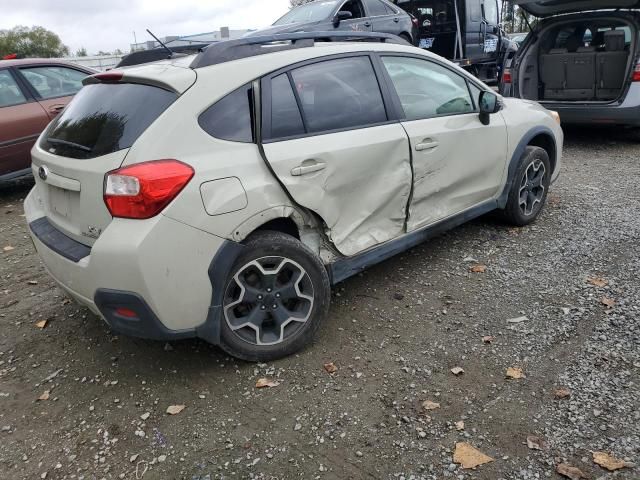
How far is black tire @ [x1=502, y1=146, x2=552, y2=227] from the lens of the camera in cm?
472

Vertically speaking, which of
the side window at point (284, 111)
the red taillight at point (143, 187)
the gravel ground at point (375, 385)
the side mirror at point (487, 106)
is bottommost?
the gravel ground at point (375, 385)

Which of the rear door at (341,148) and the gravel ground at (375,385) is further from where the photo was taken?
the rear door at (341,148)

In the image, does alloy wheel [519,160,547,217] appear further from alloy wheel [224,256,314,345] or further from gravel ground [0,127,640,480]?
alloy wheel [224,256,314,345]

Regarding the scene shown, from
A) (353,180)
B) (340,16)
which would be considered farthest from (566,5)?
(353,180)

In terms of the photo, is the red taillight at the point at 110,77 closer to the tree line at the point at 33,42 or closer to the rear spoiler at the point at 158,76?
the rear spoiler at the point at 158,76

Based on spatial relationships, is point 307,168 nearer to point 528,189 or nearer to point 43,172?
point 43,172

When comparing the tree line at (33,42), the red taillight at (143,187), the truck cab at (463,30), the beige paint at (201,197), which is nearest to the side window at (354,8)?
the truck cab at (463,30)

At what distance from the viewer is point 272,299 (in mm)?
3104

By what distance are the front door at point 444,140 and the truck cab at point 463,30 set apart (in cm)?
817

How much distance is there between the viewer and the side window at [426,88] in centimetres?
379

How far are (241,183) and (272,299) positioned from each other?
68cm

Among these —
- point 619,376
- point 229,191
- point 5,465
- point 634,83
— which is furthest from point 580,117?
point 5,465

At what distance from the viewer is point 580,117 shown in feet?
24.7

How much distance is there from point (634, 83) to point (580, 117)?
28.9 inches
